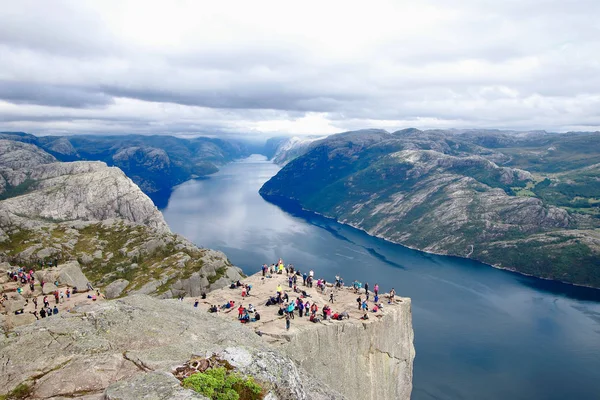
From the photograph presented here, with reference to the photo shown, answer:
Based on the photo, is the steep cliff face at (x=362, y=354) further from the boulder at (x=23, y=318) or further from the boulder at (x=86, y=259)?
the boulder at (x=86, y=259)

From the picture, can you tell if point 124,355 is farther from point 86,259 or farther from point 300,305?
point 86,259

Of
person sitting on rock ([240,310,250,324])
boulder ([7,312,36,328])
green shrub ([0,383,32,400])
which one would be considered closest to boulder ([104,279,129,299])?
boulder ([7,312,36,328])

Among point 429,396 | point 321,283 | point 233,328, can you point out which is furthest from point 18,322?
point 429,396

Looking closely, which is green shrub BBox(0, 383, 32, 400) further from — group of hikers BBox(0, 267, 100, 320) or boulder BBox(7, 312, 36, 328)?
boulder BBox(7, 312, 36, 328)

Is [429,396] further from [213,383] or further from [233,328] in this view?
[213,383]

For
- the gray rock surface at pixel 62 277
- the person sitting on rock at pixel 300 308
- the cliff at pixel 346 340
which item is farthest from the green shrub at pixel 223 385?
the gray rock surface at pixel 62 277

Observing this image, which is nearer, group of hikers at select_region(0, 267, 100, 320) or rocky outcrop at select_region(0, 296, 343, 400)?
rocky outcrop at select_region(0, 296, 343, 400)
